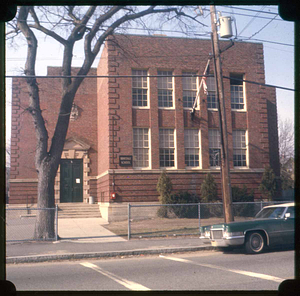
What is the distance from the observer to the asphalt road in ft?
23.2

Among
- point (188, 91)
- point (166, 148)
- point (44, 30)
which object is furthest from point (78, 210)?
point (44, 30)

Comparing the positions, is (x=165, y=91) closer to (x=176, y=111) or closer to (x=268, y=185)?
(x=176, y=111)

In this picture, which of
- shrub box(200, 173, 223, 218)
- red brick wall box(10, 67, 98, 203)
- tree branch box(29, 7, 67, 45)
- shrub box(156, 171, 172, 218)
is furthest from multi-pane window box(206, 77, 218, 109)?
tree branch box(29, 7, 67, 45)

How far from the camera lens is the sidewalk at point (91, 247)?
448 inches

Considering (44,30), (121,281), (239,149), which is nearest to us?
(121,281)

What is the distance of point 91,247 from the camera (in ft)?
42.3

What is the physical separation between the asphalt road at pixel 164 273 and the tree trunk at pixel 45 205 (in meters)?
3.78

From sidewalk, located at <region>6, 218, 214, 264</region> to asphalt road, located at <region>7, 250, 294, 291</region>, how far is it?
0.51 meters

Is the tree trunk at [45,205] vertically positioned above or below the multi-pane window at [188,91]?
below

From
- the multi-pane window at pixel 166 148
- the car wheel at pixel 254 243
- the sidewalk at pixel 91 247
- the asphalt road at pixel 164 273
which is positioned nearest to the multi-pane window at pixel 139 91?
the multi-pane window at pixel 166 148

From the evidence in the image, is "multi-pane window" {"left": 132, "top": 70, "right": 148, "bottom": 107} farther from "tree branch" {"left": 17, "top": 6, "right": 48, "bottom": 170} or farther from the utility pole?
"tree branch" {"left": 17, "top": 6, "right": 48, "bottom": 170}

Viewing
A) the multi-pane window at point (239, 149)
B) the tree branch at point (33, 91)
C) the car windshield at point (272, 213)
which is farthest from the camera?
the multi-pane window at point (239, 149)

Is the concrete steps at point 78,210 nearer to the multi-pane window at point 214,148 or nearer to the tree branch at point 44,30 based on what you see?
the multi-pane window at point 214,148

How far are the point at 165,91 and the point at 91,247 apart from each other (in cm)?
1299
